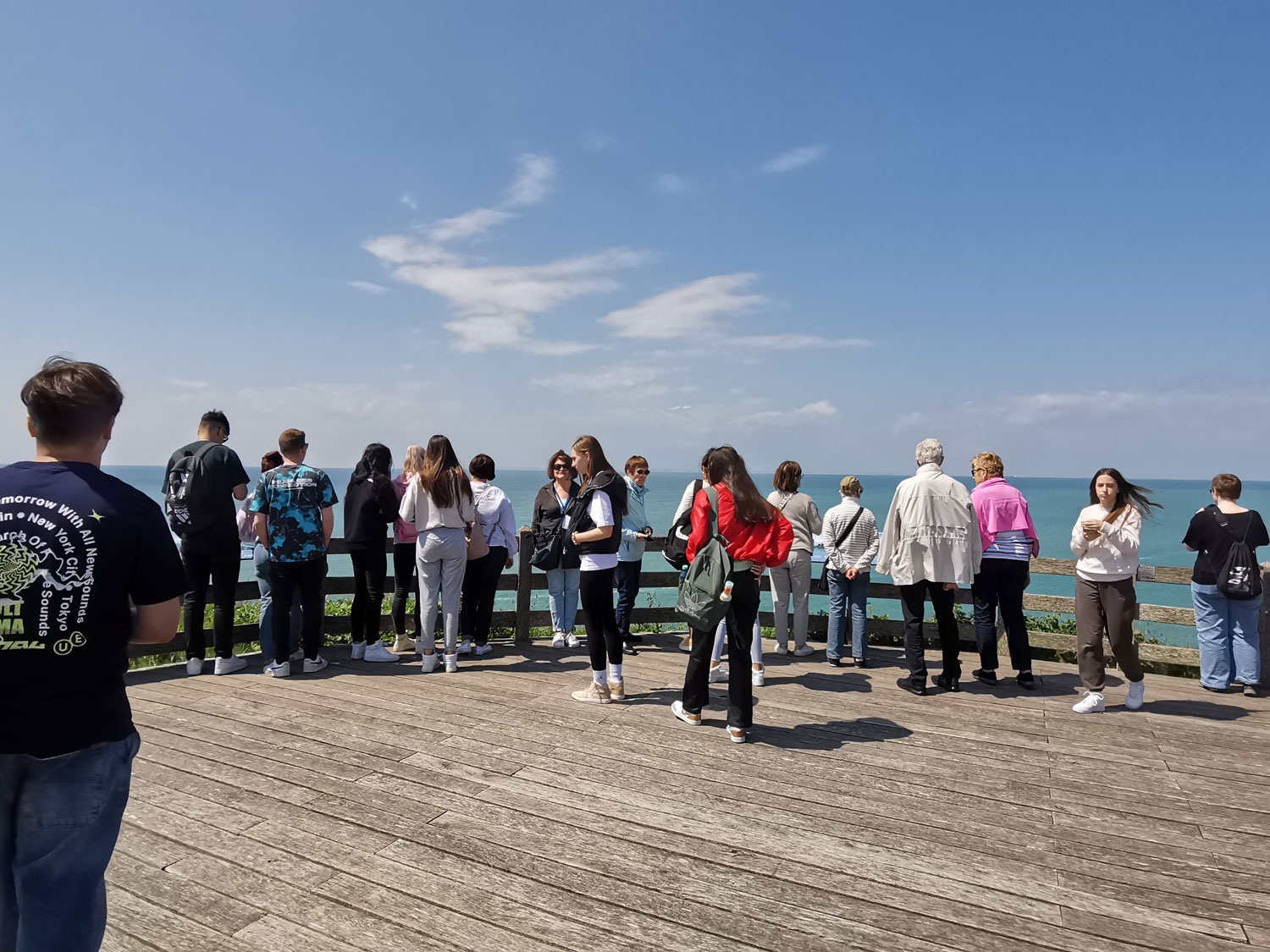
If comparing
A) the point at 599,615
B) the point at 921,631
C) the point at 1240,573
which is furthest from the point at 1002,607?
the point at 599,615

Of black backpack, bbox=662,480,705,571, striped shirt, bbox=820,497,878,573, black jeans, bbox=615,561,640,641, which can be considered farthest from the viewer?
black jeans, bbox=615,561,640,641

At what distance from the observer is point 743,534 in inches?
204

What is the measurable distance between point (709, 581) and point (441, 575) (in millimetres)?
2943

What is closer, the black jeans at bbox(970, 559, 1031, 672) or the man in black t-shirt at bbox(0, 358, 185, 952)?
the man in black t-shirt at bbox(0, 358, 185, 952)

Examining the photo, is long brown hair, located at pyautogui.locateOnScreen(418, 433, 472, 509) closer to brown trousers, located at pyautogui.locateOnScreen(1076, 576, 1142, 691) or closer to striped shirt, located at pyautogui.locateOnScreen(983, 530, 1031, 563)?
striped shirt, located at pyautogui.locateOnScreen(983, 530, 1031, 563)

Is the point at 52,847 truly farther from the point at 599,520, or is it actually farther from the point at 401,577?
the point at 401,577

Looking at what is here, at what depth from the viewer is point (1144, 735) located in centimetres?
525

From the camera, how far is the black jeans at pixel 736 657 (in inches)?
200

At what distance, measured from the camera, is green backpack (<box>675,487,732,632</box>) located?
5.09 meters

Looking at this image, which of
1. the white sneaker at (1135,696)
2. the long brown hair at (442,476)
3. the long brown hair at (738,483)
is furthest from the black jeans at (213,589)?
the white sneaker at (1135,696)

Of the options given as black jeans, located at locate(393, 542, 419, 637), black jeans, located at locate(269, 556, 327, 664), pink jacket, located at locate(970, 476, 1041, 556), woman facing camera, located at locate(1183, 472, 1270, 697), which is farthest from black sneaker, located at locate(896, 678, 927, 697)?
black jeans, located at locate(269, 556, 327, 664)

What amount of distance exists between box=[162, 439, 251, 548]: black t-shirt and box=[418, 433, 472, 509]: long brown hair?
1.54m

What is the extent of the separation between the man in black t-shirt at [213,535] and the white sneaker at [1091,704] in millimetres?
7059

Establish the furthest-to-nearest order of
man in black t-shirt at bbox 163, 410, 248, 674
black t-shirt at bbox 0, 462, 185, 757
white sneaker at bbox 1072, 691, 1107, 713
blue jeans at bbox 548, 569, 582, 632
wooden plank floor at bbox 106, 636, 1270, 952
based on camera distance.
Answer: blue jeans at bbox 548, 569, 582, 632 < man in black t-shirt at bbox 163, 410, 248, 674 < white sneaker at bbox 1072, 691, 1107, 713 < wooden plank floor at bbox 106, 636, 1270, 952 < black t-shirt at bbox 0, 462, 185, 757
